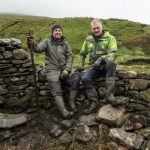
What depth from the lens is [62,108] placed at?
13.4 m

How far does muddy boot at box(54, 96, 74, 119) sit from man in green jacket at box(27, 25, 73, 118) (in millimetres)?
14

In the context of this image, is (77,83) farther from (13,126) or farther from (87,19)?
(87,19)

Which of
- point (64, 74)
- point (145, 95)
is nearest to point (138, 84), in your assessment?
point (145, 95)

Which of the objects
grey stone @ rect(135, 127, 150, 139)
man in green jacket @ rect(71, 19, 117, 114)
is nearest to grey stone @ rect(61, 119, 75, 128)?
man in green jacket @ rect(71, 19, 117, 114)

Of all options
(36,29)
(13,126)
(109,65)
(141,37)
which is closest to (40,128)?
(13,126)

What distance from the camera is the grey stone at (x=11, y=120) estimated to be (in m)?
13.2

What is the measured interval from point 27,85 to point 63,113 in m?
1.87

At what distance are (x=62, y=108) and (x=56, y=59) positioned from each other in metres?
1.82

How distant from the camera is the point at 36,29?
34.6 meters

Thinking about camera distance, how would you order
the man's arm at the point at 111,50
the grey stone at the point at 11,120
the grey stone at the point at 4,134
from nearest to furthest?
1. the grey stone at the point at 4,134
2. the grey stone at the point at 11,120
3. the man's arm at the point at 111,50

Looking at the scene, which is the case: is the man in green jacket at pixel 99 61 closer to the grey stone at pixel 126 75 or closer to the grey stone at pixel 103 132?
the grey stone at pixel 126 75

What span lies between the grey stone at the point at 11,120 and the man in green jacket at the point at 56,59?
4.25 feet

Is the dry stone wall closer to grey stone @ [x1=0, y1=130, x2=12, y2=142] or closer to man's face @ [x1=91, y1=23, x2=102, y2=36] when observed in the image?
grey stone @ [x1=0, y1=130, x2=12, y2=142]

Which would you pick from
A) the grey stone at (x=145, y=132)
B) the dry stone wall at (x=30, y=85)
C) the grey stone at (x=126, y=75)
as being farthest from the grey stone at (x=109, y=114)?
the grey stone at (x=126, y=75)
